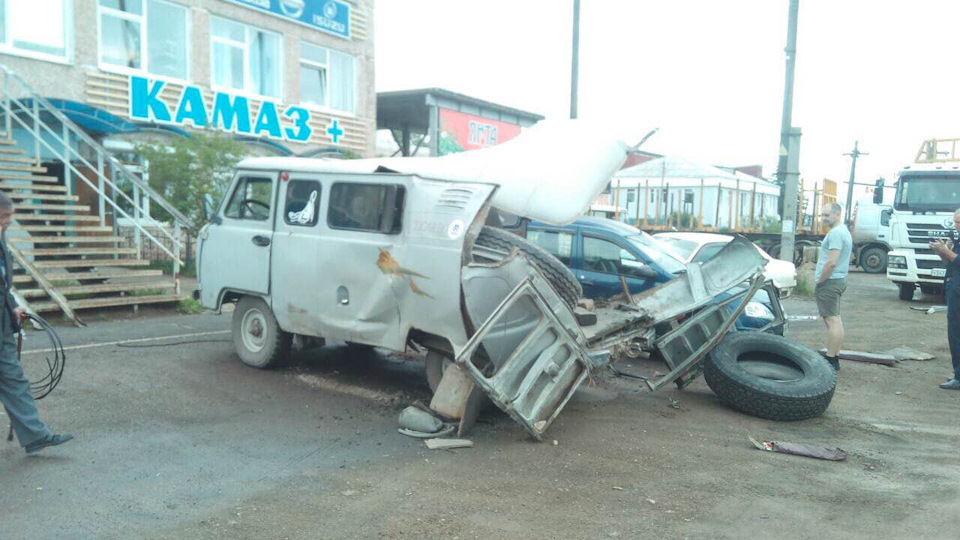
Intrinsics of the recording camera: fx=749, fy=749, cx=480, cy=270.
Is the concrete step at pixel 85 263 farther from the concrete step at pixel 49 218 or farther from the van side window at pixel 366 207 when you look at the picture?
the van side window at pixel 366 207

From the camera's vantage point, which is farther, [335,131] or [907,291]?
[335,131]

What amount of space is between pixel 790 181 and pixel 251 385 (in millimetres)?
10742

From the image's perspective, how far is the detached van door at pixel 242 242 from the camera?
766 centimetres

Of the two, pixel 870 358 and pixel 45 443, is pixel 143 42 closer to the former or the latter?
pixel 45 443

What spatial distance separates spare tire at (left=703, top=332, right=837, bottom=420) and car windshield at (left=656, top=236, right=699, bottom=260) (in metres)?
Answer: 2.64

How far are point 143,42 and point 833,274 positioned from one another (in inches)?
565

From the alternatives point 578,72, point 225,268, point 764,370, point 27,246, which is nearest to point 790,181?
point 578,72

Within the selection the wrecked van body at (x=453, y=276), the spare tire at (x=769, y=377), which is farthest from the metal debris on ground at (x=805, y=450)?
the wrecked van body at (x=453, y=276)

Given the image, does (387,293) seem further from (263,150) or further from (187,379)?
(263,150)

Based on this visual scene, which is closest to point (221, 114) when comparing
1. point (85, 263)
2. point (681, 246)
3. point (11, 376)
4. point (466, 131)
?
point (85, 263)

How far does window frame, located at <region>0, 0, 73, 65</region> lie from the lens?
45.3ft

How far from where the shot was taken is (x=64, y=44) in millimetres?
14688

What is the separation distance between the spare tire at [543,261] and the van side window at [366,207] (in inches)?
30.6

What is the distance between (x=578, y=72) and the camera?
1761cm
